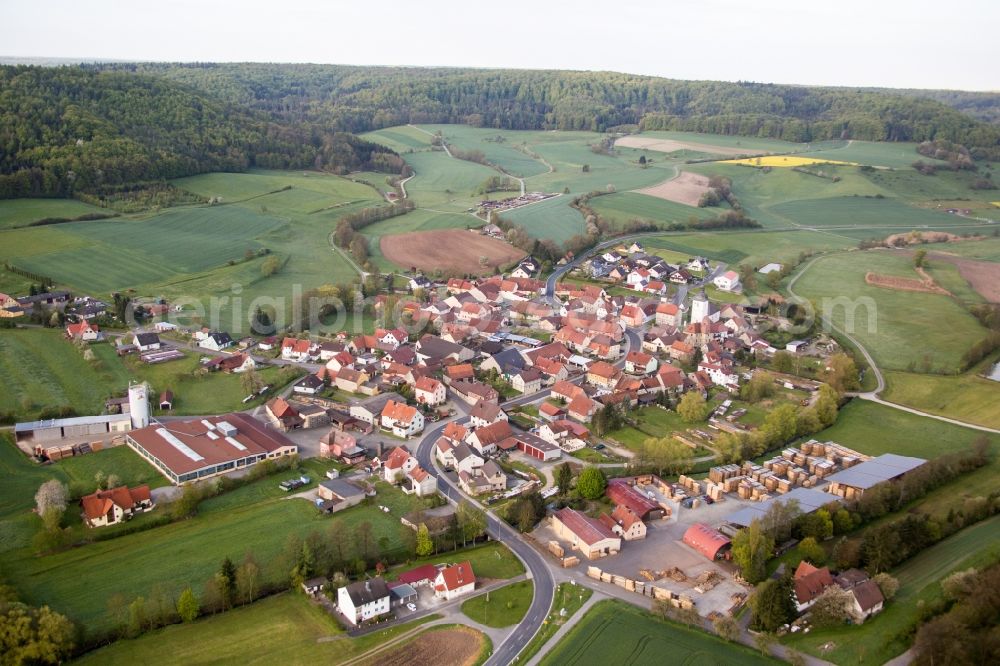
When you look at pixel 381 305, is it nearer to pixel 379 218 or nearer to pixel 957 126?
pixel 379 218

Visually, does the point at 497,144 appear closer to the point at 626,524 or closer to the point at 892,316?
the point at 892,316

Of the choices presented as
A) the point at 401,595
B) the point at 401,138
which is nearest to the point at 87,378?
the point at 401,595

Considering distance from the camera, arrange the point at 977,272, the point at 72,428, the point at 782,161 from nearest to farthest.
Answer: the point at 72,428
the point at 977,272
the point at 782,161

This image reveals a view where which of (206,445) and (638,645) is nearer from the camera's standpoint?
(638,645)

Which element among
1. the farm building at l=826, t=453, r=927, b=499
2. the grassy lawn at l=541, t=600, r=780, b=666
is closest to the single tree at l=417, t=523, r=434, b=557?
the grassy lawn at l=541, t=600, r=780, b=666

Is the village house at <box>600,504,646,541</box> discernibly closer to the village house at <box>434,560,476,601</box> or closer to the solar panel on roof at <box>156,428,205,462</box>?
the village house at <box>434,560,476,601</box>

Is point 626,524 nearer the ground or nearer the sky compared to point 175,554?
nearer the sky
